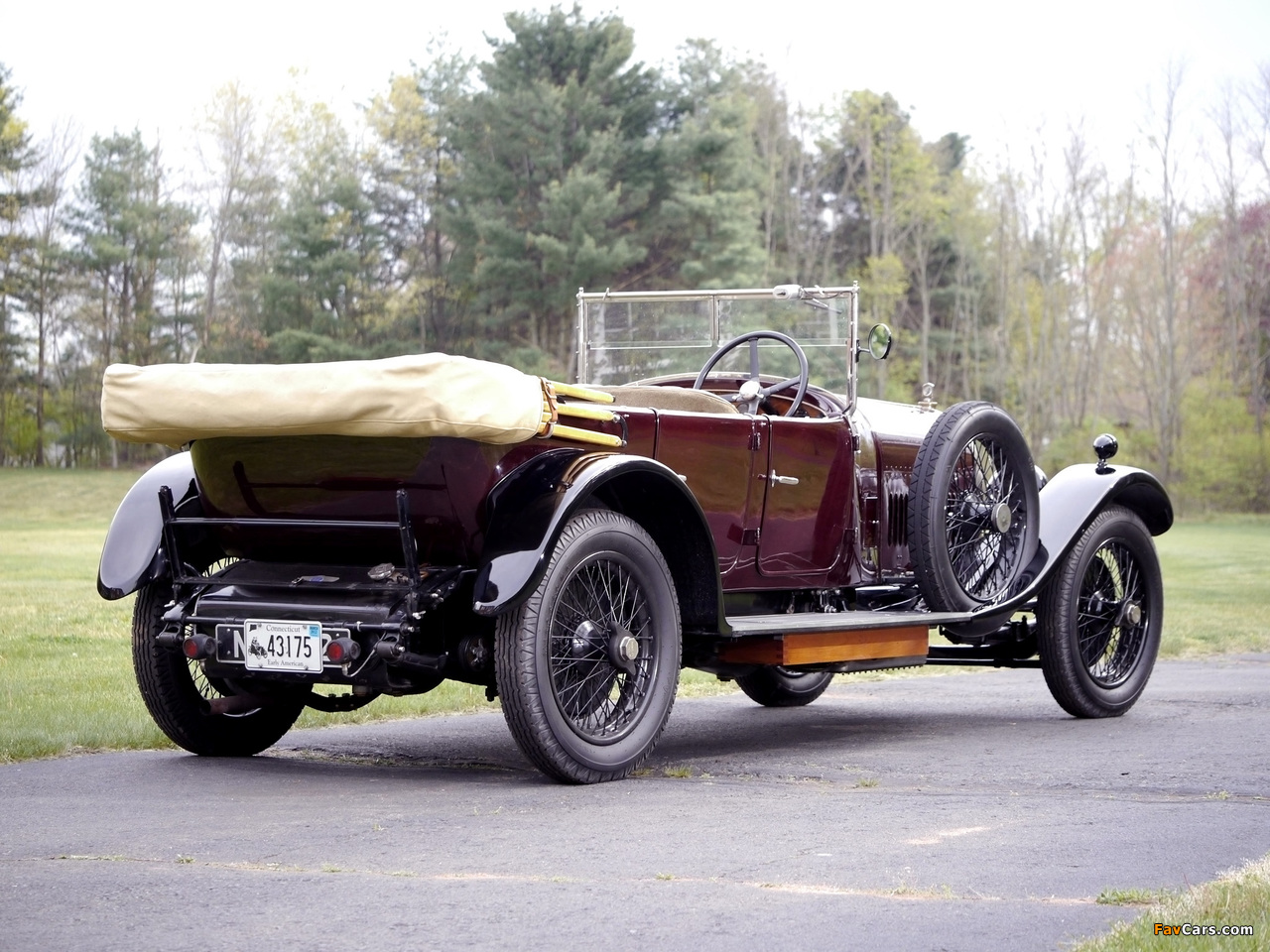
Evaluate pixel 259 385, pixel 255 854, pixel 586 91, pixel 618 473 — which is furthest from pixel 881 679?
pixel 586 91

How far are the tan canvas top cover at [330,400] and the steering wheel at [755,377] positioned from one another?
1.95m

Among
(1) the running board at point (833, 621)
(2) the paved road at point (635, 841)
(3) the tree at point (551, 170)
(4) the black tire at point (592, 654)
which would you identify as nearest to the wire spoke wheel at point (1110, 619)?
(2) the paved road at point (635, 841)

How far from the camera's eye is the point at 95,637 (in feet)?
33.7

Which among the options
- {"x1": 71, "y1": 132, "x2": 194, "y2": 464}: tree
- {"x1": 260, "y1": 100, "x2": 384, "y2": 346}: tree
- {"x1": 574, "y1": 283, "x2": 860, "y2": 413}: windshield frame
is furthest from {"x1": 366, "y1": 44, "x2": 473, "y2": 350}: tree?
{"x1": 574, "y1": 283, "x2": 860, "y2": 413}: windshield frame

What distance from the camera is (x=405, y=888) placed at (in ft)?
11.1

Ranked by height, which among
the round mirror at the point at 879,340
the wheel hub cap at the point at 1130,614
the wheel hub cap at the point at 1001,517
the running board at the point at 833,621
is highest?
the round mirror at the point at 879,340

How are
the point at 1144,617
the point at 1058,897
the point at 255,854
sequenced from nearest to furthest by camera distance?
1. the point at 1058,897
2. the point at 255,854
3. the point at 1144,617

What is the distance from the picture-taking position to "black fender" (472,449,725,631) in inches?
189

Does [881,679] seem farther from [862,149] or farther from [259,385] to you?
[862,149]

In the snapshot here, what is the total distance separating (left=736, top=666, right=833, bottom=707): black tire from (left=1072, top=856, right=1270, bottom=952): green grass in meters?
4.38

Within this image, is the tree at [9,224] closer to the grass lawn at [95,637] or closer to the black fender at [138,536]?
the grass lawn at [95,637]

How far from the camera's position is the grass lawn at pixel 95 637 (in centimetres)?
630

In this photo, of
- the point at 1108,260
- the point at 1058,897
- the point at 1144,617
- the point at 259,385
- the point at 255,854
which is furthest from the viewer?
the point at 1108,260

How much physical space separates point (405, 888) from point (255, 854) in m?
0.58
